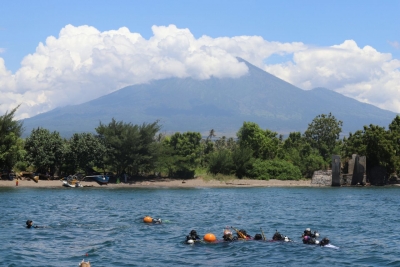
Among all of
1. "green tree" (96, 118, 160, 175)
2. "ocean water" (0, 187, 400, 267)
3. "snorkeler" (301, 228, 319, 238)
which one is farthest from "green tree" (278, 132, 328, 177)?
"snorkeler" (301, 228, 319, 238)

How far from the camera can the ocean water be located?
2581 centimetres

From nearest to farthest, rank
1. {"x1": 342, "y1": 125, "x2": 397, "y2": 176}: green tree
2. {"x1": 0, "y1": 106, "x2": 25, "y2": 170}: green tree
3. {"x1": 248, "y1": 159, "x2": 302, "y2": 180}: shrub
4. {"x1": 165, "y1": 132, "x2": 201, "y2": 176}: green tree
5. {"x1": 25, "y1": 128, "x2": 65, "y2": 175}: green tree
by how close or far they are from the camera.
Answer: {"x1": 0, "y1": 106, "x2": 25, "y2": 170}: green tree → {"x1": 25, "y1": 128, "x2": 65, "y2": 175}: green tree → {"x1": 342, "y1": 125, "x2": 397, "y2": 176}: green tree → {"x1": 165, "y1": 132, "x2": 201, "y2": 176}: green tree → {"x1": 248, "y1": 159, "x2": 302, "y2": 180}: shrub

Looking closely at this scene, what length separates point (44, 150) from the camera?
Answer: 79.4m

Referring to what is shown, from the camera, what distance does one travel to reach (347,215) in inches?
1724

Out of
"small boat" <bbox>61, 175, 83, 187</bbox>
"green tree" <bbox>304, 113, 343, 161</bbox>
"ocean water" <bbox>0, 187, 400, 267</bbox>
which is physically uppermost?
"green tree" <bbox>304, 113, 343, 161</bbox>

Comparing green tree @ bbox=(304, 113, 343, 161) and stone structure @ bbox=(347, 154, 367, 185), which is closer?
stone structure @ bbox=(347, 154, 367, 185)

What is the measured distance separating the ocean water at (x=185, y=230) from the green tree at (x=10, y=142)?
15.4 metres

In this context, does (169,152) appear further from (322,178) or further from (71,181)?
(322,178)

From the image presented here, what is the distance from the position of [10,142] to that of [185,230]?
4726cm

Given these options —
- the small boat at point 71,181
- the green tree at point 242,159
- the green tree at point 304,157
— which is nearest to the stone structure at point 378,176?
the green tree at point 304,157

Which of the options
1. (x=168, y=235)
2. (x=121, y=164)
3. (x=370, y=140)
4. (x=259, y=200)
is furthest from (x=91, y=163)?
(x=168, y=235)

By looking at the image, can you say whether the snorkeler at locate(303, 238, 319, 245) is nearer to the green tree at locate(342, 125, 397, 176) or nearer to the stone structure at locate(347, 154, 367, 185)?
the stone structure at locate(347, 154, 367, 185)

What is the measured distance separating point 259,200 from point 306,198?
6.29m

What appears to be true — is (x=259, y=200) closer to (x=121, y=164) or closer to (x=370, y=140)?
(x=121, y=164)
